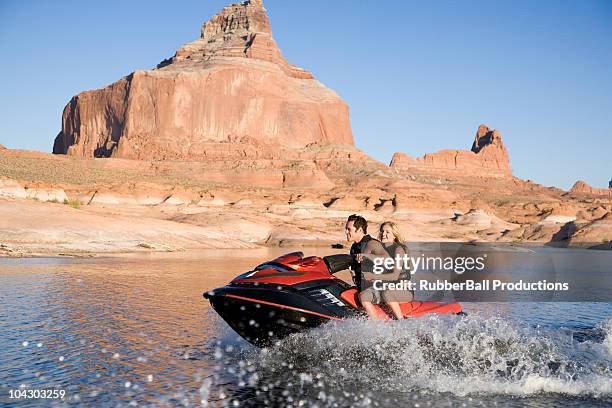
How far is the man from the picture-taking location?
24.5 feet

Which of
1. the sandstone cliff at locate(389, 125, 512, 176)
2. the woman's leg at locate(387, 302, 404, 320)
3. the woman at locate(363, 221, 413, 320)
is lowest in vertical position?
the woman's leg at locate(387, 302, 404, 320)

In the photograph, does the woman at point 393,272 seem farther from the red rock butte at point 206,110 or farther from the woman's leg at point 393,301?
the red rock butte at point 206,110

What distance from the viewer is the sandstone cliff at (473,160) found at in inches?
6535

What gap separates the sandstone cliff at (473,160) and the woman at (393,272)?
15308 centimetres

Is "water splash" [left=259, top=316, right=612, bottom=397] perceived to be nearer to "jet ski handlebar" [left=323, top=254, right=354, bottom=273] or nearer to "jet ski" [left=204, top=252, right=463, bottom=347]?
"jet ski" [left=204, top=252, right=463, bottom=347]

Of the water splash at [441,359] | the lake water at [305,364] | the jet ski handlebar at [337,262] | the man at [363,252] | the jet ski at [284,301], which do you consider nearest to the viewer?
the lake water at [305,364]

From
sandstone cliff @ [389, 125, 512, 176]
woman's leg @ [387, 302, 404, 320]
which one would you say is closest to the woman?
woman's leg @ [387, 302, 404, 320]

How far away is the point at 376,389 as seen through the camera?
6465 millimetres

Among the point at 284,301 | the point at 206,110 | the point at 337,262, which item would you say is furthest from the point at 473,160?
the point at 284,301

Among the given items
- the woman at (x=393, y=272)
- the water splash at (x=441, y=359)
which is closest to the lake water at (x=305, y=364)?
the water splash at (x=441, y=359)

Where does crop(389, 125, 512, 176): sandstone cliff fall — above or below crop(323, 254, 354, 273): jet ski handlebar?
above

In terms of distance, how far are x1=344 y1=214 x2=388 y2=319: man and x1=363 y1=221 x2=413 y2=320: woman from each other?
0.08 metres

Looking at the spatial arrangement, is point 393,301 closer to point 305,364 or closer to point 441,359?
point 441,359

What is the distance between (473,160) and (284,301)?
180160 millimetres
